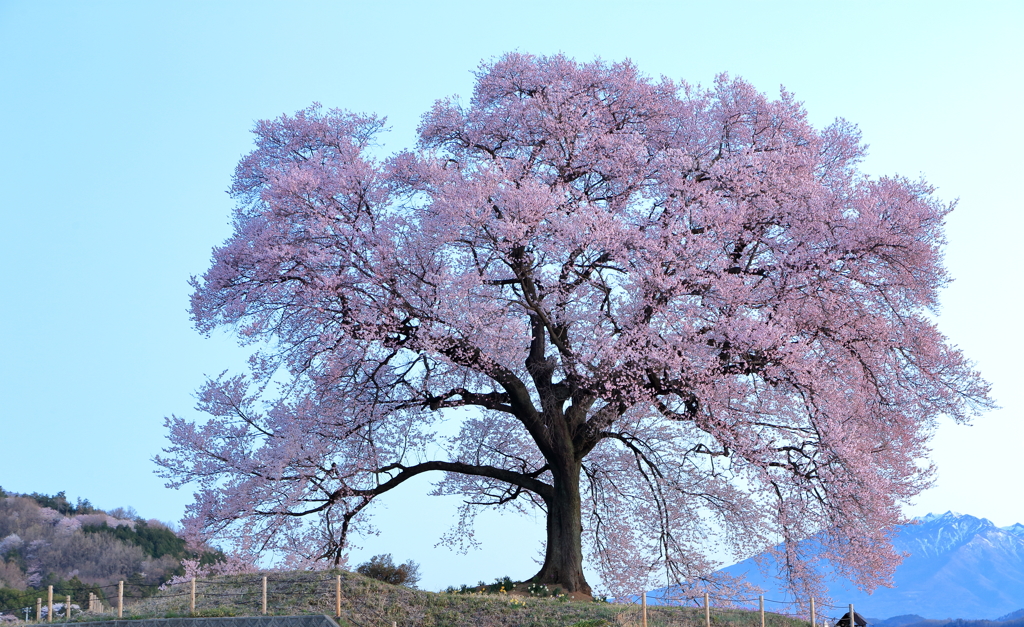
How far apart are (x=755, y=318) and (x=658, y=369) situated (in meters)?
2.10

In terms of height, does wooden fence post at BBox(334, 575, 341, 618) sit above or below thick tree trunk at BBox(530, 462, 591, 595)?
below

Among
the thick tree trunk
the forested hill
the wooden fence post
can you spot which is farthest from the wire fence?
the forested hill

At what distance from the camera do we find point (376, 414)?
20.8m

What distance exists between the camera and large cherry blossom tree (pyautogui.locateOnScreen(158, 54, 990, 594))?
18.3 metres

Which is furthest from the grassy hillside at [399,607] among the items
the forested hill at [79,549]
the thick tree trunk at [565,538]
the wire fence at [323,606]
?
the forested hill at [79,549]

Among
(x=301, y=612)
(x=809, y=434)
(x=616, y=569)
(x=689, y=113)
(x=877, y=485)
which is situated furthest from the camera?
(x=616, y=569)

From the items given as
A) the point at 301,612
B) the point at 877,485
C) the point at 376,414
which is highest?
the point at 376,414

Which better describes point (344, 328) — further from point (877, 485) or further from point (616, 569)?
point (877, 485)

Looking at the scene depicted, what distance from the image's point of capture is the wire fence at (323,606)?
16781mm

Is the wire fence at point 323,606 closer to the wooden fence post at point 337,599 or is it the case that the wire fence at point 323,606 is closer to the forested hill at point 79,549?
the wooden fence post at point 337,599

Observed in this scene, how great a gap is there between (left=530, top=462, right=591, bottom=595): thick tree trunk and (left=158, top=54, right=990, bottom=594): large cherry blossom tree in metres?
0.05

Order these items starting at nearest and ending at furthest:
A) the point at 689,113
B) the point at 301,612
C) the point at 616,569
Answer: the point at 301,612 < the point at 689,113 < the point at 616,569

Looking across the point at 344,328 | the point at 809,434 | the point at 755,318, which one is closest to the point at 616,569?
the point at 809,434

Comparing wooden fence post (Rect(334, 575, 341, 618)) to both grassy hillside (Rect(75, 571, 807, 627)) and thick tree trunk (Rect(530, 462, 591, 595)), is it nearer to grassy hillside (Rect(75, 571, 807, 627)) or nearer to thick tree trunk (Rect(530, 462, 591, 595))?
grassy hillside (Rect(75, 571, 807, 627))
